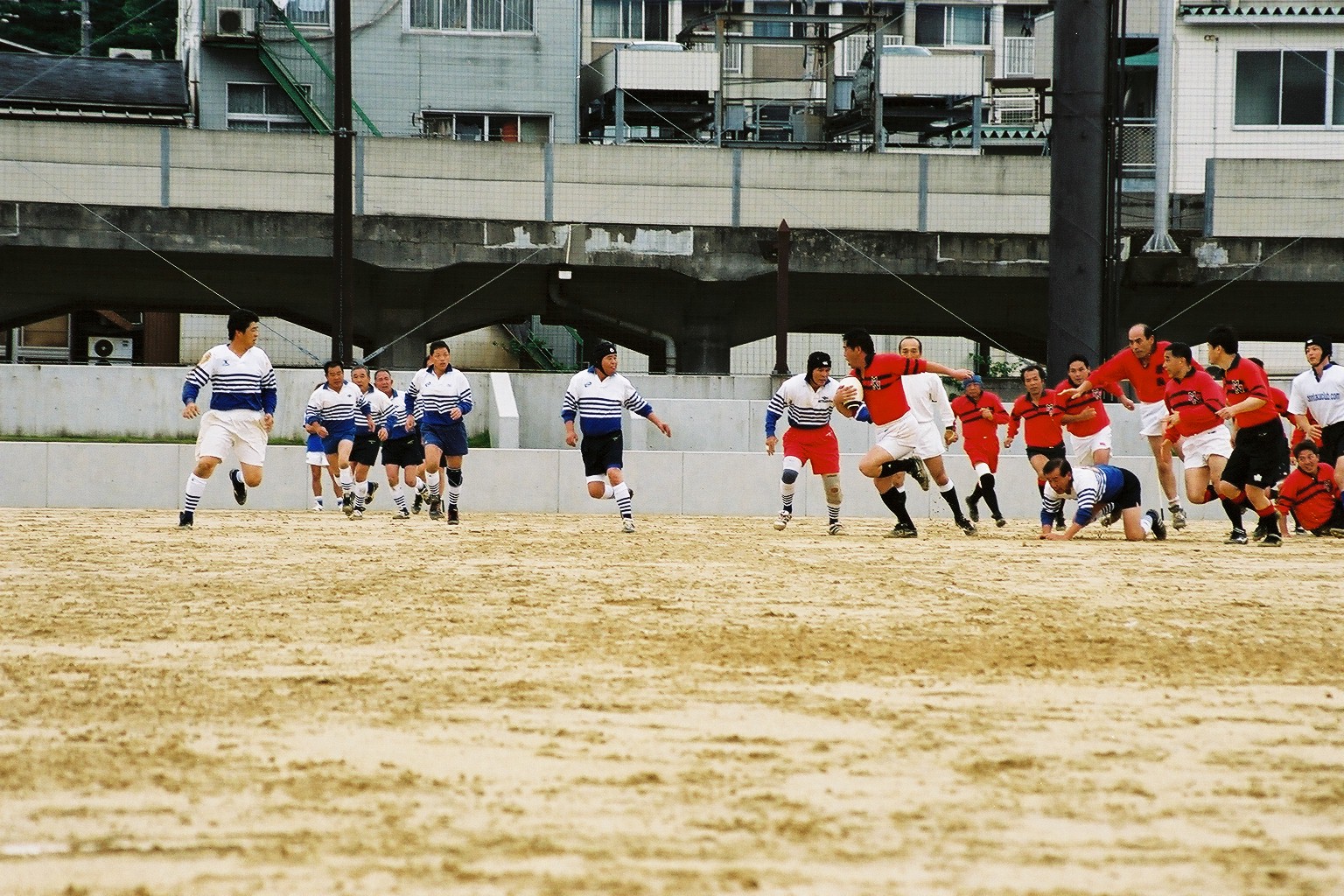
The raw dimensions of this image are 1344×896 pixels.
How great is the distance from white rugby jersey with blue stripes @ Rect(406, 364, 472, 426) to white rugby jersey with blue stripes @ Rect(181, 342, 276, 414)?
2037mm

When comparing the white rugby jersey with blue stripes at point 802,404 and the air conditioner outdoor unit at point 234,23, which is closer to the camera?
the white rugby jersey with blue stripes at point 802,404

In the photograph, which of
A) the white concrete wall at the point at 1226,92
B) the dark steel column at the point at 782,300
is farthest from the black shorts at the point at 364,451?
the white concrete wall at the point at 1226,92

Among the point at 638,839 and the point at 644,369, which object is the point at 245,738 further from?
the point at 644,369

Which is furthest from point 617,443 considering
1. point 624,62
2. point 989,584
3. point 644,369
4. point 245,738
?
point 624,62

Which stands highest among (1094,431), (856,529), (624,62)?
(624,62)

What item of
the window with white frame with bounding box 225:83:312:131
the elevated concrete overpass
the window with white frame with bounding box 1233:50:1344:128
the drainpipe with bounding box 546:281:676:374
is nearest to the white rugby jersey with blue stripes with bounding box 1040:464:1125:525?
the elevated concrete overpass

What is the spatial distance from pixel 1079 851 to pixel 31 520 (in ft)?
43.8

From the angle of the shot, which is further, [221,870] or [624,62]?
[624,62]

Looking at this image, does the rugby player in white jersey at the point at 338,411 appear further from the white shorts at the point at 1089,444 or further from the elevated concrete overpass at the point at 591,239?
the white shorts at the point at 1089,444

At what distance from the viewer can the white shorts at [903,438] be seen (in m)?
14.2

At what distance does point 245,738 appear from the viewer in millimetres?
4520

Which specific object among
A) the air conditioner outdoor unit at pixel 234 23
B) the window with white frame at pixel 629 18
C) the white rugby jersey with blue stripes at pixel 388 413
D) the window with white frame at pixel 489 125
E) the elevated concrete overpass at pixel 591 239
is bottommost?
the white rugby jersey with blue stripes at pixel 388 413

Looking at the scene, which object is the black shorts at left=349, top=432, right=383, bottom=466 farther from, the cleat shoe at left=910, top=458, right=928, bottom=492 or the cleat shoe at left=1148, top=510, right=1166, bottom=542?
the cleat shoe at left=1148, top=510, right=1166, bottom=542

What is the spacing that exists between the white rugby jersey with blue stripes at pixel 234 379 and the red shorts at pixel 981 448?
7606 mm
